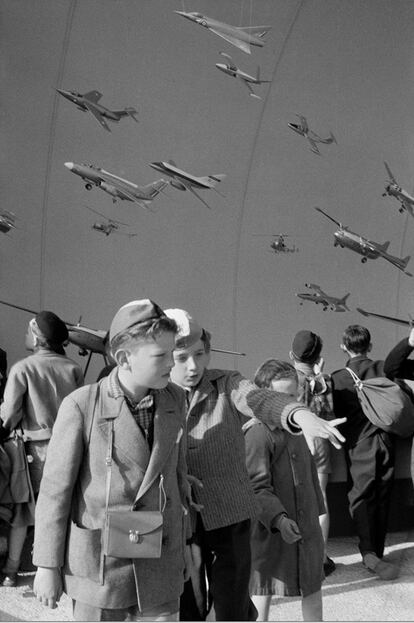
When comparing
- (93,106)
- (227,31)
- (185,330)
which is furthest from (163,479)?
(93,106)

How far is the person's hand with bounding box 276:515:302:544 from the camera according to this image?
3871 millimetres

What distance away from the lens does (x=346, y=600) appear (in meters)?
5.68

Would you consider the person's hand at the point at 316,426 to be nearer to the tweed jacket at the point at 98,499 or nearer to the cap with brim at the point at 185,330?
the tweed jacket at the point at 98,499

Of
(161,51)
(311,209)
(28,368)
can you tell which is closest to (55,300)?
(161,51)

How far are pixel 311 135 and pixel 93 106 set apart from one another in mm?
4297

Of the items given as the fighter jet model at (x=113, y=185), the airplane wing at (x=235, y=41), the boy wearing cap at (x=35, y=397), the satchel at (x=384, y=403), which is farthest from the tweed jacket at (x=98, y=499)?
the fighter jet model at (x=113, y=185)

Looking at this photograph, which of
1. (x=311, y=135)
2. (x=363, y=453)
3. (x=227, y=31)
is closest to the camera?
(x=363, y=453)

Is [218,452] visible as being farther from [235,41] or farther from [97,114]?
[97,114]

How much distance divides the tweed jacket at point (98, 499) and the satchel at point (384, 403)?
11.2 ft

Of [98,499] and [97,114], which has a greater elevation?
[97,114]

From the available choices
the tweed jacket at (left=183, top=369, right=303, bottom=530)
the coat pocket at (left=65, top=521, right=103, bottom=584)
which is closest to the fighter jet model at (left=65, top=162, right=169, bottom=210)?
the tweed jacket at (left=183, top=369, right=303, bottom=530)

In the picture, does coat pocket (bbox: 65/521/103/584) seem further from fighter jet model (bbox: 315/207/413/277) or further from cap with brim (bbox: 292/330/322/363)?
fighter jet model (bbox: 315/207/413/277)

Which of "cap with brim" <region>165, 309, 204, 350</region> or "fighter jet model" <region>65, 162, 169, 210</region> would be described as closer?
"cap with brim" <region>165, 309, 204, 350</region>

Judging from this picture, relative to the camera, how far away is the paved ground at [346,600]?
17.2 feet
